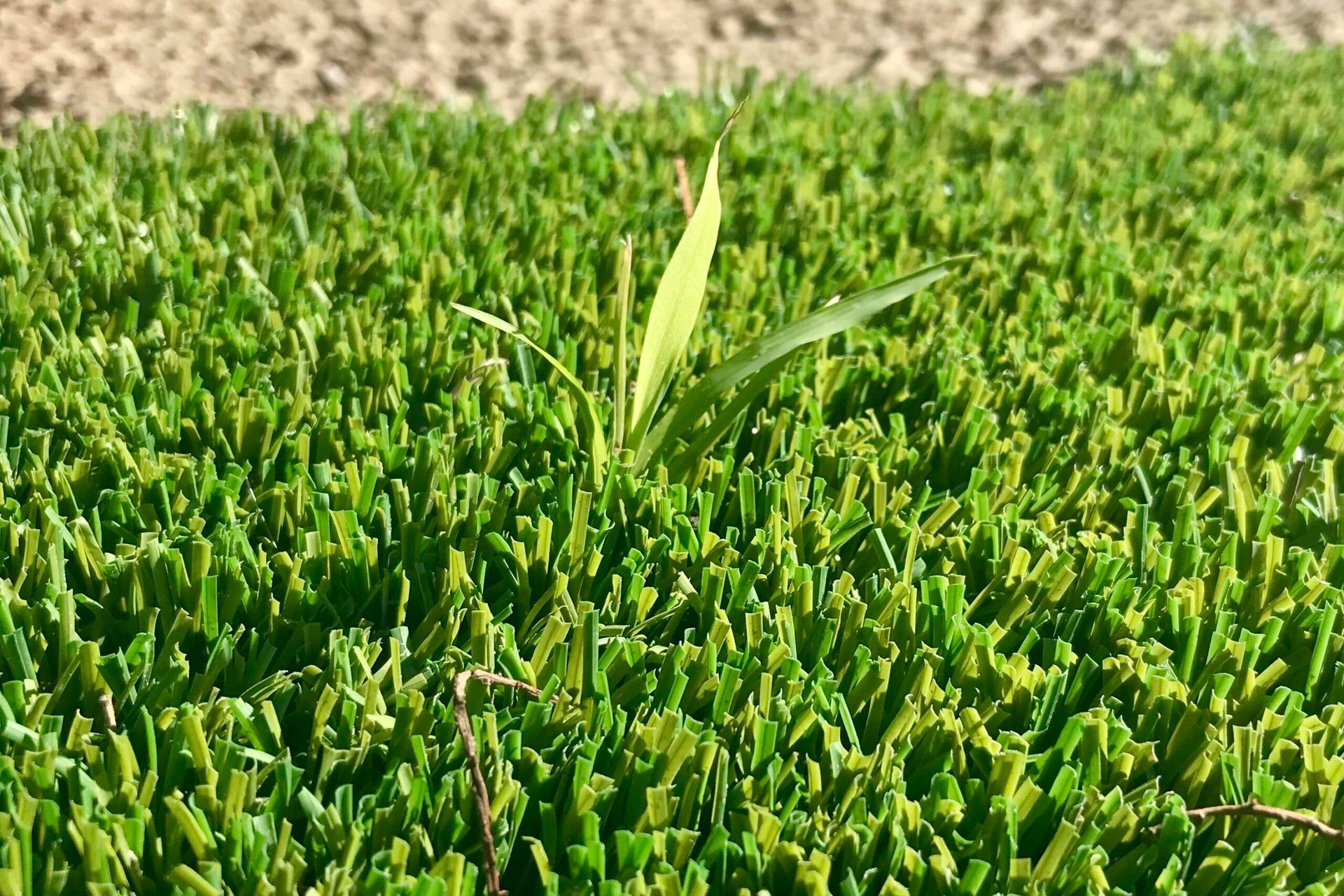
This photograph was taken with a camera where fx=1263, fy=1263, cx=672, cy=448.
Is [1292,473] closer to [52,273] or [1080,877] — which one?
[1080,877]

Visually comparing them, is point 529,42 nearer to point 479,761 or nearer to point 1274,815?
point 479,761

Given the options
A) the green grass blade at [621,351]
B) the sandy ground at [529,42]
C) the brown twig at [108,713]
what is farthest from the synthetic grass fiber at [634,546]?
the sandy ground at [529,42]

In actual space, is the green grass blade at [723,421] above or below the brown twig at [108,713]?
above

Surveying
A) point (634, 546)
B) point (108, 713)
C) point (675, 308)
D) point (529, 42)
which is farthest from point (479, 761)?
point (529, 42)

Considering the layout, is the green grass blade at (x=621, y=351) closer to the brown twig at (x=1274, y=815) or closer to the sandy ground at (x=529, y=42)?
the brown twig at (x=1274, y=815)

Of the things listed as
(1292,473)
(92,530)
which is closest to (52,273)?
(92,530)

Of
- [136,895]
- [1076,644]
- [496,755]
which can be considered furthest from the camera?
[1076,644]

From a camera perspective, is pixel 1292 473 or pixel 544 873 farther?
pixel 1292 473
